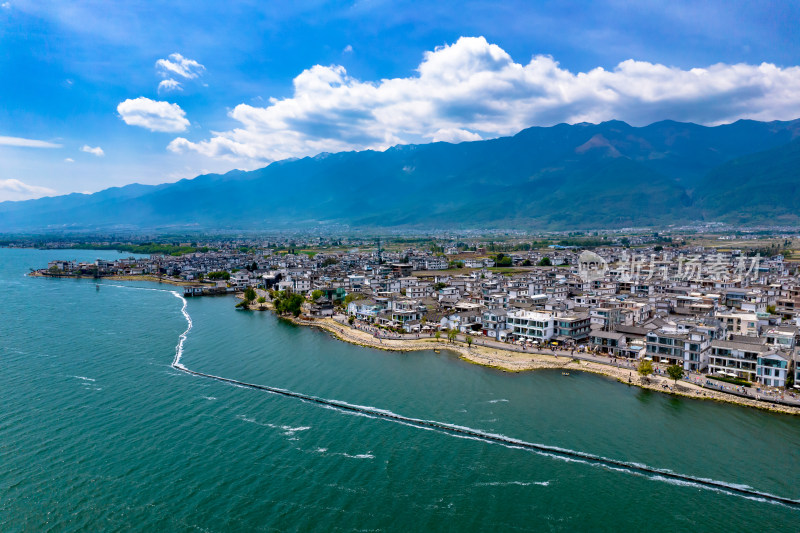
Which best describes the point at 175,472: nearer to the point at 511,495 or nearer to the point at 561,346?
the point at 511,495

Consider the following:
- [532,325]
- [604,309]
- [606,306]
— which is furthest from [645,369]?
[606,306]

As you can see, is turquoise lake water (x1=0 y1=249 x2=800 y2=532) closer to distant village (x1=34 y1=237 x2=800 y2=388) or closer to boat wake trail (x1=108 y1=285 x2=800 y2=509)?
boat wake trail (x1=108 y1=285 x2=800 y2=509)

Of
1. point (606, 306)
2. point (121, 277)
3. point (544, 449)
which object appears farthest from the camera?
point (121, 277)

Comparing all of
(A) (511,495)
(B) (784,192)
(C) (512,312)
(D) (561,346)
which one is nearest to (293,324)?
(C) (512,312)

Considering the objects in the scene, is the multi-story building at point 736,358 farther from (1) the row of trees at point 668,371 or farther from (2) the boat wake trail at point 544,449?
(2) the boat wake trail at point 544,449

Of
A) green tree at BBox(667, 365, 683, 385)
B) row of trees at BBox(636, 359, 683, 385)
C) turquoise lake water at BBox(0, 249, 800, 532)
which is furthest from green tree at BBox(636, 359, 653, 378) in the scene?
turquoise lake water at BBox(0, 249, 800, 532)

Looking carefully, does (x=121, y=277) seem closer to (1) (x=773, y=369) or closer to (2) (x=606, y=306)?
(2) (x=606, y=306)

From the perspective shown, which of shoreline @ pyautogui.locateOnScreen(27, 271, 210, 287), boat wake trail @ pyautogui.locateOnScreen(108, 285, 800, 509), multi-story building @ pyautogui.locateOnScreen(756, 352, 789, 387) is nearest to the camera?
boat wake trail @ pyautogui.locateOnScreen(108, 285, 800, 509)
